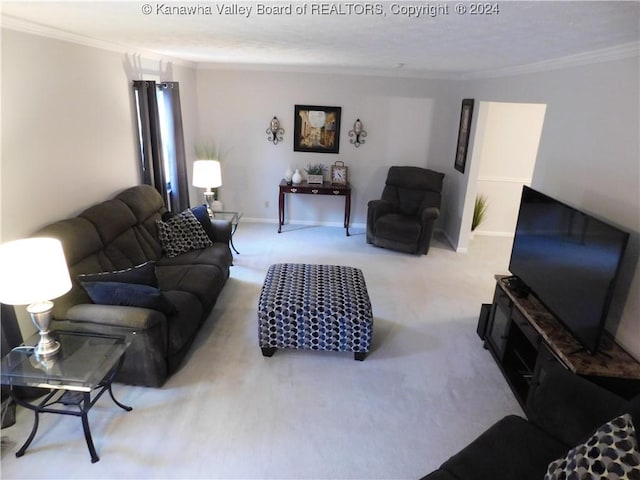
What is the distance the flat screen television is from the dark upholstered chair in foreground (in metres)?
2.02

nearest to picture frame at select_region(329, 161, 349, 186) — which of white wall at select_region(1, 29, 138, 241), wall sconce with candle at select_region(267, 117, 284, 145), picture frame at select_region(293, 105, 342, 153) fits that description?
picture frame at select_region(293, 105, 342, 153)

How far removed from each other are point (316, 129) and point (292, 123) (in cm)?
35

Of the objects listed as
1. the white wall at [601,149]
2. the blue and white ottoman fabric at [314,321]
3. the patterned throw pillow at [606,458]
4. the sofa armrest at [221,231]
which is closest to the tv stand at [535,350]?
the white wall at [601,149]

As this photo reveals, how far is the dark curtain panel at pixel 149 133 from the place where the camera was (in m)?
4.03

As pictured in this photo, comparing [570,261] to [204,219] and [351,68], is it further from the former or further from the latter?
[351,68]

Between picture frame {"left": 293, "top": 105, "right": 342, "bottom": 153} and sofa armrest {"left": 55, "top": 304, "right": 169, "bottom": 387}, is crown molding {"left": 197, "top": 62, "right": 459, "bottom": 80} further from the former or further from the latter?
sofa armrest {"left": 55, "top": 304, "right": 169, "bottom": 387}

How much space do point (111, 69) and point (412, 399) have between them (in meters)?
3.63

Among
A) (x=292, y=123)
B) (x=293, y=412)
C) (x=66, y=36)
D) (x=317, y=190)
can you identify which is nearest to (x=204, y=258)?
(x=293, y=412)

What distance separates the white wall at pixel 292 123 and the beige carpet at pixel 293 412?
2645mm

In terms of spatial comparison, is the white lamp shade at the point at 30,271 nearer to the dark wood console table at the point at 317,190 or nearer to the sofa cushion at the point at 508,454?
the sofa cushion at the point at 508,454

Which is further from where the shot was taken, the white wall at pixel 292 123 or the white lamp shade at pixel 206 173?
the white wall at pixel 292 123

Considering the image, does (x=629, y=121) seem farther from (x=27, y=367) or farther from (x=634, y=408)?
(x=27, y=367)

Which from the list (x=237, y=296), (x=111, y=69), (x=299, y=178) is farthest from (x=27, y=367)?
(x=299, y=178)

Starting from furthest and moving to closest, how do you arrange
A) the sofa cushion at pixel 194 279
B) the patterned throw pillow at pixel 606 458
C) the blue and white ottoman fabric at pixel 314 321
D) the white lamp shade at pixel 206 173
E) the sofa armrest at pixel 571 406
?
the white lamp shade at pixel 206 173, the sofa cushion at pixel 194 279, the blue and white ottoman fabric at pixel 314 321, the sofa armrest at pixel 571 406, the patterned throw pillow at pixel 606 458
